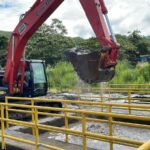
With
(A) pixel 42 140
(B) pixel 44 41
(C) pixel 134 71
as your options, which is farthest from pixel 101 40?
(B) pixel 44 41

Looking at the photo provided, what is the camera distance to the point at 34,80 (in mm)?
13750

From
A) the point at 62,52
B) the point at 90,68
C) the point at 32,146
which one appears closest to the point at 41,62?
the point at 90,68

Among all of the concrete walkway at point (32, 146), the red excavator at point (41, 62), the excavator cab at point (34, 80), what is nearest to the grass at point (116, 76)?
the excavator cab at point (34, 80)

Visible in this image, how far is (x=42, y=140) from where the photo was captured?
780cm

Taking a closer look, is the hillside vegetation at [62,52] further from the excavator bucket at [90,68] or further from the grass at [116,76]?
the excavator bucket at [90,68]

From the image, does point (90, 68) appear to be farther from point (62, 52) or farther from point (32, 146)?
point (62, 52)

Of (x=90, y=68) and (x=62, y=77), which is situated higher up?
(x=90, y=68)

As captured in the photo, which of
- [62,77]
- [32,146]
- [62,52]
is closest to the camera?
[32,146]

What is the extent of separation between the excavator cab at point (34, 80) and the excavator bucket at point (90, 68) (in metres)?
4.24

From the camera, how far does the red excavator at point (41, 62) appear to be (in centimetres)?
961

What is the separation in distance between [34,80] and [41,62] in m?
0.95

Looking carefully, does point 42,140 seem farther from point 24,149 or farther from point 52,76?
point 52,76

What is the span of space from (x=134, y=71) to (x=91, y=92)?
307 inches

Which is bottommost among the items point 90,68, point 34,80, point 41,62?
point 34,80
